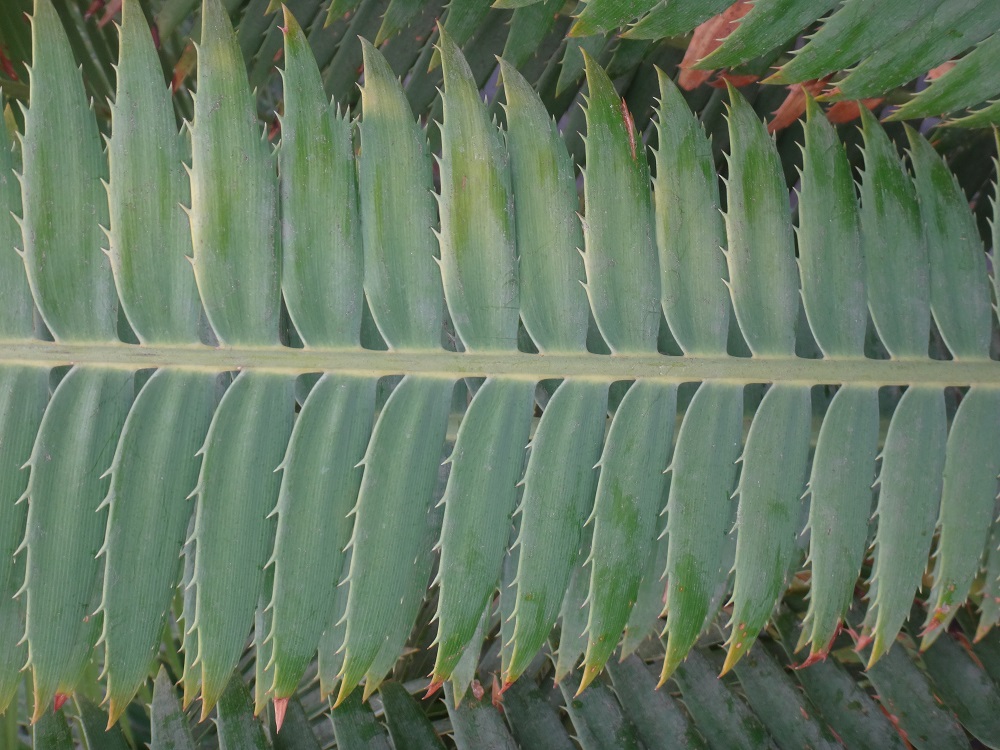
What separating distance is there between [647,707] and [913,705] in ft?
1.12

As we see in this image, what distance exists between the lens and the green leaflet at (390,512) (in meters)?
0.68

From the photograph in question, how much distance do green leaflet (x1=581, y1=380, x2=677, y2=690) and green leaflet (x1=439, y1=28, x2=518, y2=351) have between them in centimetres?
14

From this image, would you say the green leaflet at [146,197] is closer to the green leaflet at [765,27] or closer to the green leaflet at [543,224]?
the green leaflet at [543,224]

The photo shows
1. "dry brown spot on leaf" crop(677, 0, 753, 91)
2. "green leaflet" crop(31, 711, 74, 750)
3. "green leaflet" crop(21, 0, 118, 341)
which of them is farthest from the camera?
"dry brown spot on leaf" crop(677, 0, 753, 91)

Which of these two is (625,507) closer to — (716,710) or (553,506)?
(553,506)

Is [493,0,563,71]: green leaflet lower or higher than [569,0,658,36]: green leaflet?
higher

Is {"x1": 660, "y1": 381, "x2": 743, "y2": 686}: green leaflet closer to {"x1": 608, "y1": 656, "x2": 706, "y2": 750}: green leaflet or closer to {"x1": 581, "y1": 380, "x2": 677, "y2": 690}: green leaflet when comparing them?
{"x1": 581, "y1": 380, "x2": 677, "y2": 690}: green leaflet

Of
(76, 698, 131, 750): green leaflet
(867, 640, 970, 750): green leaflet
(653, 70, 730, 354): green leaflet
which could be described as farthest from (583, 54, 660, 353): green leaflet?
(76, 698, 131, 750): green leaflet

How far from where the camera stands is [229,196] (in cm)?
66

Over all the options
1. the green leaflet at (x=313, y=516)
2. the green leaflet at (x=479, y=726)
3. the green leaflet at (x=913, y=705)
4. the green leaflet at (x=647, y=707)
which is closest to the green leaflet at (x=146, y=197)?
the green leaflet at (x=313, y=516)

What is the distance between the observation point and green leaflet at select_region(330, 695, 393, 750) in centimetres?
92

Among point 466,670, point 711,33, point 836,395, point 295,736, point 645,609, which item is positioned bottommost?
point 295,736

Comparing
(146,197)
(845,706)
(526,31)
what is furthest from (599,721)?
(526,31)

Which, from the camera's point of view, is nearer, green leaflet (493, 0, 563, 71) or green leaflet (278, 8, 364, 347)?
green leaflet (278, 8, 364, 347)
